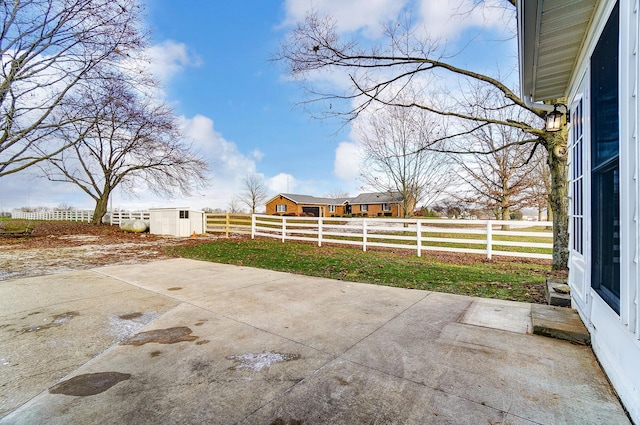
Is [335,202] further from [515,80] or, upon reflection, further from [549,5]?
[549,5]

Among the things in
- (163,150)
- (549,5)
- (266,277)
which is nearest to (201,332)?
(266,277)

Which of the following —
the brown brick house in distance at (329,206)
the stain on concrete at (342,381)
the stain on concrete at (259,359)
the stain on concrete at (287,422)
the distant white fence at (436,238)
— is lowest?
the stain on concrete at (259,359)

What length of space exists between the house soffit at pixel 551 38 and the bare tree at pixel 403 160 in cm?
964

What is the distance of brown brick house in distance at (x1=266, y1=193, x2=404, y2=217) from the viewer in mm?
37688

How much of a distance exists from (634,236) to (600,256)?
39.3 inches

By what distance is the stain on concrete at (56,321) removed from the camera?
120 inches

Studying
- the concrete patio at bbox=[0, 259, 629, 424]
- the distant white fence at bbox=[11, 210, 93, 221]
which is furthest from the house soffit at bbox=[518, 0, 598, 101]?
the distant white fence at bbox=[11, 210, 93, 221]

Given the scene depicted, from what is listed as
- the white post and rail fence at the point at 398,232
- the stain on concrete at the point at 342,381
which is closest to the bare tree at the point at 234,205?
the white post and rail fence at the point at 398,232

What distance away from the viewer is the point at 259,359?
7.77ft

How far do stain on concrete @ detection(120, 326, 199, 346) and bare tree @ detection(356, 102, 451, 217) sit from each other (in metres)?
12.4

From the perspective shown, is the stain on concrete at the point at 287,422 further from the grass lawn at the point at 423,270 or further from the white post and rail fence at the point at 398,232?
the white post and rail fence at the point at 398,232

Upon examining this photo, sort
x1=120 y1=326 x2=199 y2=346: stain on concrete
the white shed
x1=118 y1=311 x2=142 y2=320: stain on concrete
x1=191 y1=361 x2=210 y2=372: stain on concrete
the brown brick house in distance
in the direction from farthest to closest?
the brown brick house in distance, the white shed, x1=118 y1=311 x2=142 y2=320: stain on concrete, x1=120 y1=326 x2=199 y2=346: stain on concrete, x1=191 y1=361 x2=210 y2=372: stain on concrete

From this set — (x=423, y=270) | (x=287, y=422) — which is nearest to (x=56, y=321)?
(x=287, y=422)

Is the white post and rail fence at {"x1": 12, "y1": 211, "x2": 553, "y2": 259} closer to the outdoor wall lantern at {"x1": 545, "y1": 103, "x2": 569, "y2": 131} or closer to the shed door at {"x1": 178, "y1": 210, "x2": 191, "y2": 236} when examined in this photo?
the shed door at {"x1": 178, "y1": 210, "x2": 191, "y2": 236}
